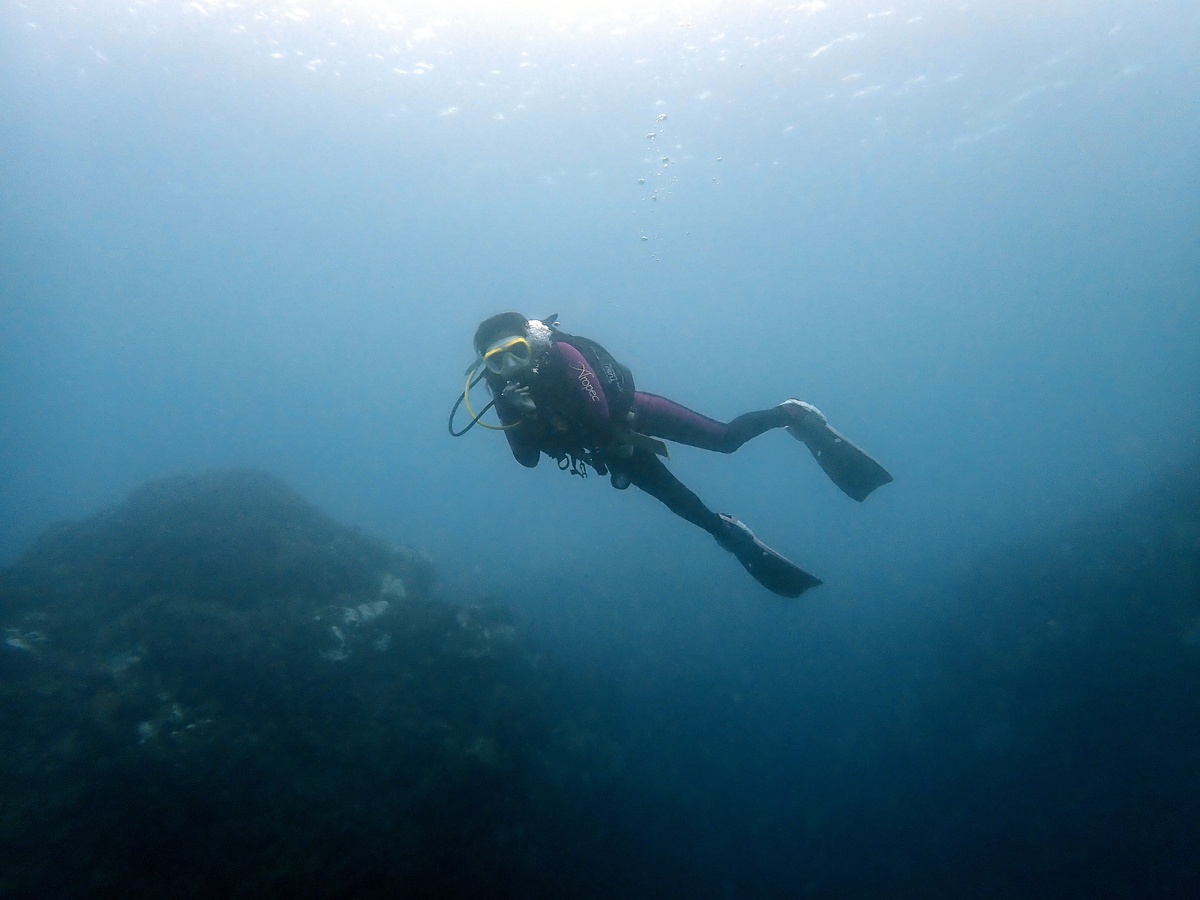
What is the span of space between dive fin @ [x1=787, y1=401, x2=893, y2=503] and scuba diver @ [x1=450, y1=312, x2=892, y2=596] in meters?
0.01

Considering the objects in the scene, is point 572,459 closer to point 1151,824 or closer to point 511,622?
point 511,622

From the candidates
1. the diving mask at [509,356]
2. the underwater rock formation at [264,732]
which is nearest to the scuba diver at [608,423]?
the diving mask at [509,356]

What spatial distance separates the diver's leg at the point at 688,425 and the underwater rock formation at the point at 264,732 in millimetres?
6582

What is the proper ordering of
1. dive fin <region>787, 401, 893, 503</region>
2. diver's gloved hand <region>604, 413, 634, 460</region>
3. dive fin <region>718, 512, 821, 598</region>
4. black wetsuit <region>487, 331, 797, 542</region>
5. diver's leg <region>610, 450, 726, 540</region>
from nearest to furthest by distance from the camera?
1. black wetsuit <region>487, 331, 797, 542</region>
2. diver's gloved hand <region>604, 413, 634, 460</region>
3. diver's leg <region>610, 450, 726, 540</region>
4. dive fin <region>718, 512, 821, 598</region>
5. dive fin <region>787, 401, 893, 503</region>

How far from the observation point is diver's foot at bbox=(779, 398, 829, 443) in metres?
5.79

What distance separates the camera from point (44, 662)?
8.16 meters

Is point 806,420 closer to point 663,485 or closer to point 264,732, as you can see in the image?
point 663,485

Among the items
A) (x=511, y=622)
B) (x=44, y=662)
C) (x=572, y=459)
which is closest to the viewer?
(x=572, y=459)

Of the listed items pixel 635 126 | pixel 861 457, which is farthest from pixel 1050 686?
pixel 635 126

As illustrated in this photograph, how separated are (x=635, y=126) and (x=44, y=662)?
31.5 m

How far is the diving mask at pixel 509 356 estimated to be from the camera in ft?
13.0

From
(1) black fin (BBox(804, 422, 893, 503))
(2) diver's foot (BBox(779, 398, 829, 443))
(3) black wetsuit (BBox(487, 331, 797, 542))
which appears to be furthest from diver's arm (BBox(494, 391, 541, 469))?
(1) black fin (BBox(804, 422, 893, 503))

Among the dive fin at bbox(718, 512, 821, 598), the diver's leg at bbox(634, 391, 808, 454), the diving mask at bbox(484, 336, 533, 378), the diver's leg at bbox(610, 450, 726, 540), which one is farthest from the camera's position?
the dive fin at bbox(718, 512, 821, 598)

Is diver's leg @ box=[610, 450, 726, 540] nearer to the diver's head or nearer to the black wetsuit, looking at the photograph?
the black wetsuit
